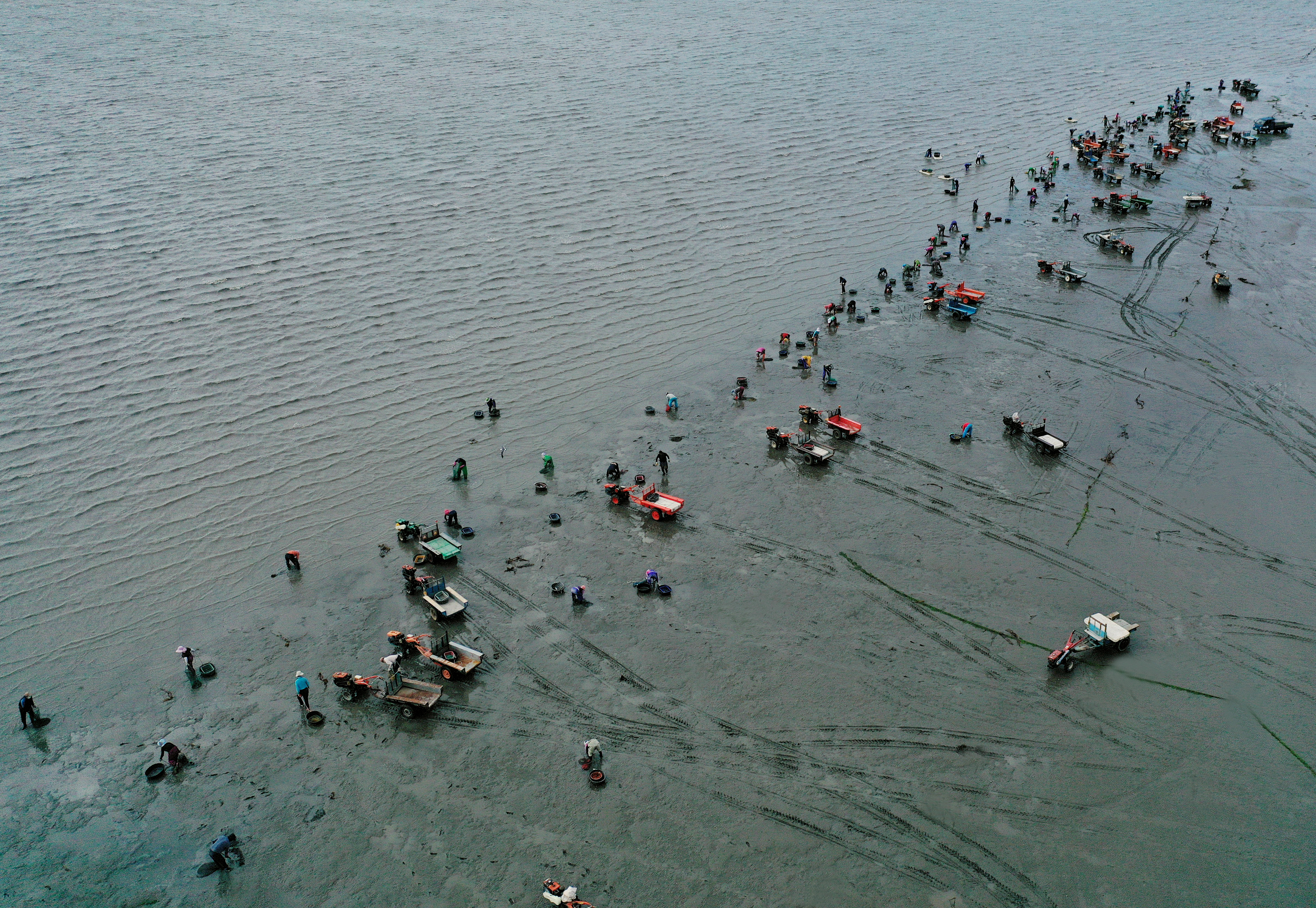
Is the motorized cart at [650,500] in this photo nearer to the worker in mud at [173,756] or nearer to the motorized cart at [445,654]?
the motorized cart at [445,654]

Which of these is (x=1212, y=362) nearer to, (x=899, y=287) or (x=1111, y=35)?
(x=899, y=287)

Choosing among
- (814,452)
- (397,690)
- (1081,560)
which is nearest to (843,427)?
(814,452)

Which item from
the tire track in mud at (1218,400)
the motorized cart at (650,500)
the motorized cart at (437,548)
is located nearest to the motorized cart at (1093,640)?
the motorized cart at (650,500)

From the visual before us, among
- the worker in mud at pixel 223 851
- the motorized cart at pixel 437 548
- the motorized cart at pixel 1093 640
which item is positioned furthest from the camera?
the motorized cart at pixel 437 548

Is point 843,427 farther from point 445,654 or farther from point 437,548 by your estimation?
point 445,654

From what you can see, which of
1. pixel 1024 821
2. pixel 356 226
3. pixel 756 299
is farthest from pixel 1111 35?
pixel 1024 821
